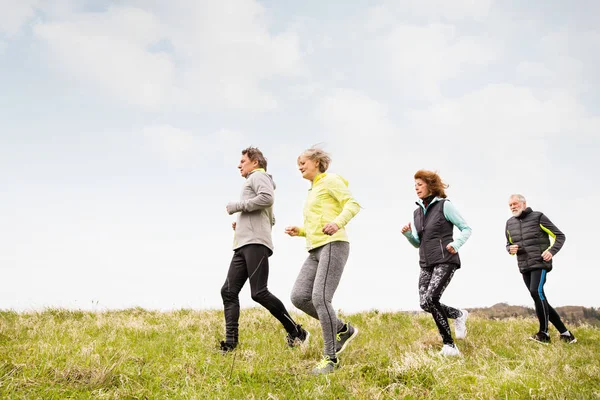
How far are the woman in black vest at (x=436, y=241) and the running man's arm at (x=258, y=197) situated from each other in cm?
204

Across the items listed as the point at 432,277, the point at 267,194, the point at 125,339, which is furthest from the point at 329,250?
the point at 125,339

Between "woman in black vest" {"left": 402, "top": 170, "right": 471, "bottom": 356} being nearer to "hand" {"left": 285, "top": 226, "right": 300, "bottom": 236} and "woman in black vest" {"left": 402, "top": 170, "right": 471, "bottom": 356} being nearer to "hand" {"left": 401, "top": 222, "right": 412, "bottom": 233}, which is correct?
"hand" {"left": 401, "top": 222, "right": 412, "bottom": 233}

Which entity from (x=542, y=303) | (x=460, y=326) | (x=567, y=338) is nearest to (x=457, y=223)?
(x=460, y=326)

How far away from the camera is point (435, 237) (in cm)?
638

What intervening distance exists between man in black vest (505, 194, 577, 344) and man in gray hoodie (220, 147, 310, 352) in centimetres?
480

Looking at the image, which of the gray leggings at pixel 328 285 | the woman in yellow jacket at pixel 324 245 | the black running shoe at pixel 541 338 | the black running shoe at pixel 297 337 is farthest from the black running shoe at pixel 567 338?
the gray leggings at pixel 328 285

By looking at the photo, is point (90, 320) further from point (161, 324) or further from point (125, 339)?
point (125, 339)

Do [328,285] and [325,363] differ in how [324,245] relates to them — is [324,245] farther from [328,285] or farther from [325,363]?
[325,363]

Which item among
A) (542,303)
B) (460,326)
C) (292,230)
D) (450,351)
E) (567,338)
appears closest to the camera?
(292,230)

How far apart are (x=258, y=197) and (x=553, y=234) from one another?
592 cm

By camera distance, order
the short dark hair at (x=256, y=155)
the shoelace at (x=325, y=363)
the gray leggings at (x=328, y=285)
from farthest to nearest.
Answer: the short dark hair at (x=256, y=155), the gray leggings at (x=328, y=285), the shoelace at (x=325, y=363)

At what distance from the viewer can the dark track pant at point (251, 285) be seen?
20.0 feet

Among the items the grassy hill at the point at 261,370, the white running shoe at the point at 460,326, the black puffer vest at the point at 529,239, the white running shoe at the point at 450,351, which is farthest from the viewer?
the black puffer vest at the point at 529,239

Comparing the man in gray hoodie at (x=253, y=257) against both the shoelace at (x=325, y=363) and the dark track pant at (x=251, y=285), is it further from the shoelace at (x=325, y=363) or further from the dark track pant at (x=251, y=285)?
the shoelace at (x=325, y=363)
